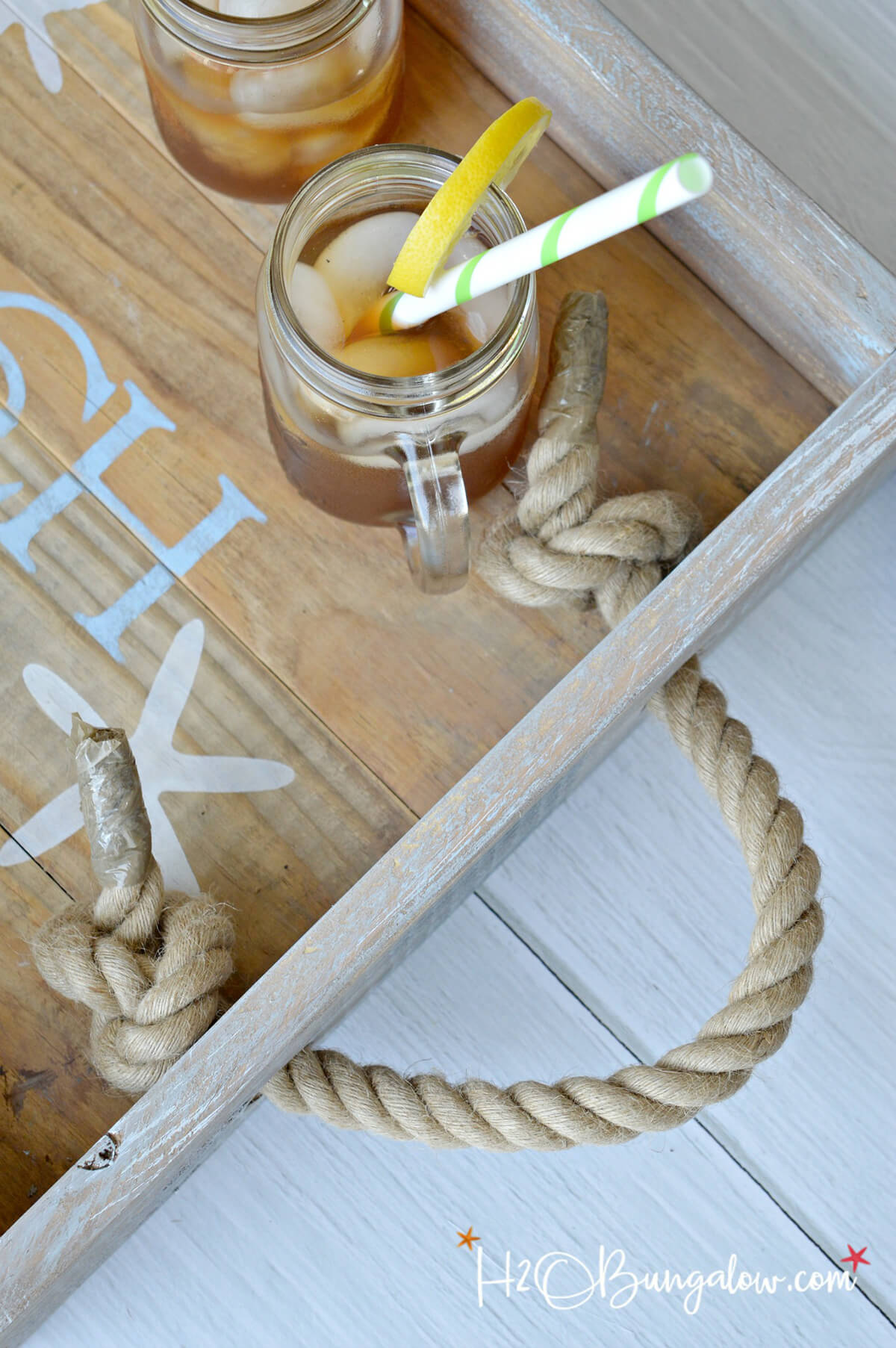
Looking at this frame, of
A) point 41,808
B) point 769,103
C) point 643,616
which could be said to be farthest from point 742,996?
point 769,103

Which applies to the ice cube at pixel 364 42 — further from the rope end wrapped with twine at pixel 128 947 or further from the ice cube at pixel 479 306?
the rope end wrapped with twine at pixel 128 947

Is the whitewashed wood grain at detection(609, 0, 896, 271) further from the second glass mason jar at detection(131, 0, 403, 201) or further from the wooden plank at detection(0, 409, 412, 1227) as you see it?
the wooden plank at detection(0, 409, 412, 1227)

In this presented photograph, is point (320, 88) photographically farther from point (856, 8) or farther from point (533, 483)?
point (856, 8)

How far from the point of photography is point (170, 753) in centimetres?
39

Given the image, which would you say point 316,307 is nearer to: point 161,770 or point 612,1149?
point 161,770

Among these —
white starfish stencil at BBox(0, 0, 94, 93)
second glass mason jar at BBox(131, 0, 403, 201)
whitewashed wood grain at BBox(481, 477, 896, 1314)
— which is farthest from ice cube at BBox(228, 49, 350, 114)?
whitewashed wood grain at BBox(481, 477, 896, 1314)

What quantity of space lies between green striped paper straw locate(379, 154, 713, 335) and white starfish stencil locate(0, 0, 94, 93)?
0.59 ft

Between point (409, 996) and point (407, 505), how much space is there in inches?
7.7

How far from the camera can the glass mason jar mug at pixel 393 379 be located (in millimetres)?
321

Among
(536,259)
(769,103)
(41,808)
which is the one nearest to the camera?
(536,259)

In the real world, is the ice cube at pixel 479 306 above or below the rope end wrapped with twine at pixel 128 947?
above

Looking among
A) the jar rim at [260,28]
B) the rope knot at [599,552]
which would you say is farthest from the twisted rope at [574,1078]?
the jar rim at [260,28]

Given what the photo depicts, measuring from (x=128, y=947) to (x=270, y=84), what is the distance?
0.86ft

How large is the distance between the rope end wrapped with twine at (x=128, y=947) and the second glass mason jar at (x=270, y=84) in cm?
19
